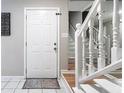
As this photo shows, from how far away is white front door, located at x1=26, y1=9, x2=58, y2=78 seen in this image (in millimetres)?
6309

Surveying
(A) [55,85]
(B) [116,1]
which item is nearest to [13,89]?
(A) [55,85]

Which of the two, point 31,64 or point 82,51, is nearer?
point 82,51

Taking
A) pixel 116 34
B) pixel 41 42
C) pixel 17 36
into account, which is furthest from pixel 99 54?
pixel 17 36

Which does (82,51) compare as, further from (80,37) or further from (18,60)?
(18,60)

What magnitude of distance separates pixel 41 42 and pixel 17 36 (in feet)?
2.46

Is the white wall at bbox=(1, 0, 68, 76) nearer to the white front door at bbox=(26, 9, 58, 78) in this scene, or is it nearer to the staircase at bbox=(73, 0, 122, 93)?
the white front door at bbox=(26, 9, 58, 78)

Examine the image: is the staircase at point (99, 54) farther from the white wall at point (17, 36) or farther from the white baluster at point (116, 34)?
the white wall at point (17, 36)

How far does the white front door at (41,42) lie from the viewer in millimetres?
6309

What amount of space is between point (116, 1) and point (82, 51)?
1960 millimetres

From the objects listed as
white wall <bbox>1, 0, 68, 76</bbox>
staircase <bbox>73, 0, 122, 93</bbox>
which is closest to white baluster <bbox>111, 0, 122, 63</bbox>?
staircase <bbox>73, 0, 122, 93</bbox>

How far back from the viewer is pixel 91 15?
2779mm

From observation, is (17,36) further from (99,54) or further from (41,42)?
(99,54)

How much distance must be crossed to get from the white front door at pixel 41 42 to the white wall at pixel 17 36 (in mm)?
185

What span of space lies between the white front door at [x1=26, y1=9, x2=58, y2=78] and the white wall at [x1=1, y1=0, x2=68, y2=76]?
0.61ft
